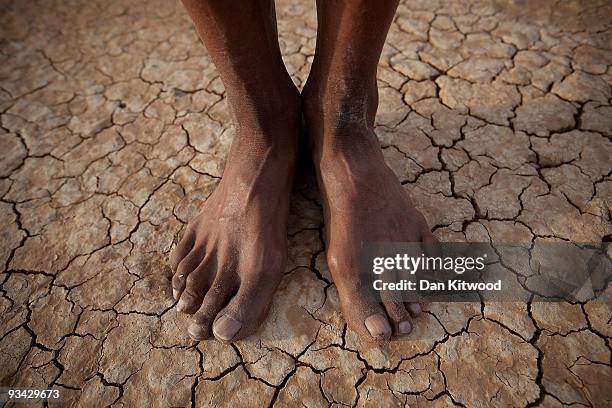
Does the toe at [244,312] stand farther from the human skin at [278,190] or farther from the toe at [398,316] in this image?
the toe at [398,316]

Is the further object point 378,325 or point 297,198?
point 297,198

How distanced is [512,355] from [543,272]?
0.29 meters

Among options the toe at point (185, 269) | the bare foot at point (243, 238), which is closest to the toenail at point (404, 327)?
the bare foot at point (243, 238)

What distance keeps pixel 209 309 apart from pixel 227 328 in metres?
0.07

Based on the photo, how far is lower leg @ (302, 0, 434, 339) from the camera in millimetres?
1020

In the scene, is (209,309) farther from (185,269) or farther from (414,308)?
(414,308)

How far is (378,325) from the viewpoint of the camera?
1.04m

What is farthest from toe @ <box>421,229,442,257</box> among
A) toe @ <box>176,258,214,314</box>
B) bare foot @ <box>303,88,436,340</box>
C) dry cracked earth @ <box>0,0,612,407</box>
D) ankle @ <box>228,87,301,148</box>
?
toe @ <box>176,258,214,314</box>

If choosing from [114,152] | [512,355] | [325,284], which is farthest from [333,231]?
[114,152]

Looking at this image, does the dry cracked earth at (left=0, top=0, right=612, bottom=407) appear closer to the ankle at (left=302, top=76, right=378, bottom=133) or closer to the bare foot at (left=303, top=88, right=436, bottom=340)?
the bare foot at (left=303, top=88, right=436, bottom=340)

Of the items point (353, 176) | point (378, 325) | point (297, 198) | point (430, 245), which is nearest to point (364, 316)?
point (378, 325)

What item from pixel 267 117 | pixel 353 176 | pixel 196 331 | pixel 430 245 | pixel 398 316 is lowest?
pixel 196 331

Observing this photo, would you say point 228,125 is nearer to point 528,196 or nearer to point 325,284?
point 325,284

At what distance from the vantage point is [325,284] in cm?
122
